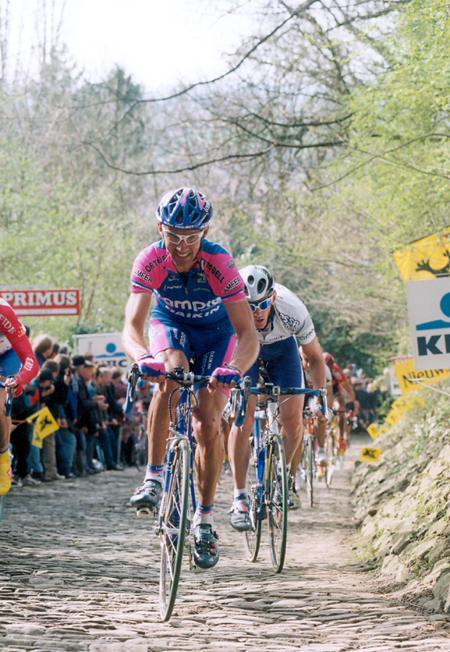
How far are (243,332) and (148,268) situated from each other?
0.73 m

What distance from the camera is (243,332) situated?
548cm

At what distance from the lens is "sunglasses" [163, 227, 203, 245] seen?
5.38 m

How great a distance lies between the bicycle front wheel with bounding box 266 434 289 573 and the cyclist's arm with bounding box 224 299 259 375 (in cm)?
171

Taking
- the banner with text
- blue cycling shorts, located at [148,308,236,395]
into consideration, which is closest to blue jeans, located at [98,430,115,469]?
the banner with text

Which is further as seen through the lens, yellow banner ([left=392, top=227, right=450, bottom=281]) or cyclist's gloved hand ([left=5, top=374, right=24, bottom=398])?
yellow banner ([left=392, top=227, right=450, bottom=281])

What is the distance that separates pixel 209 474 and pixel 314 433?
27.4ft

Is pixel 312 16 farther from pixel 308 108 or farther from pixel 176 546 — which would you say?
pixel 176 546

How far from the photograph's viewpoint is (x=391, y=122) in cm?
1157

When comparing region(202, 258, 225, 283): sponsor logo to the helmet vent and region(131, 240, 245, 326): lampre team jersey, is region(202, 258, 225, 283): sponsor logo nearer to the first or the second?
region(131, 240, 245, 326): lampre team jersey

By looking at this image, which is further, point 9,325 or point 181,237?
point 9,325

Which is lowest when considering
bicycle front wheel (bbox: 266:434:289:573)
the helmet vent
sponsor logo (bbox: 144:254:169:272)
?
bicycle front wheel (bbox: 266:434:289:573)

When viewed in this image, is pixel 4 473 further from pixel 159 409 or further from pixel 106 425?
pixel 106 425

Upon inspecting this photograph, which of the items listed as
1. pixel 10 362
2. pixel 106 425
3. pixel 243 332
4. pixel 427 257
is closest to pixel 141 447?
pixel 106 425

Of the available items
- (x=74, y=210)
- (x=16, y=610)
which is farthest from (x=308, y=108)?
(x=74, y=210)
